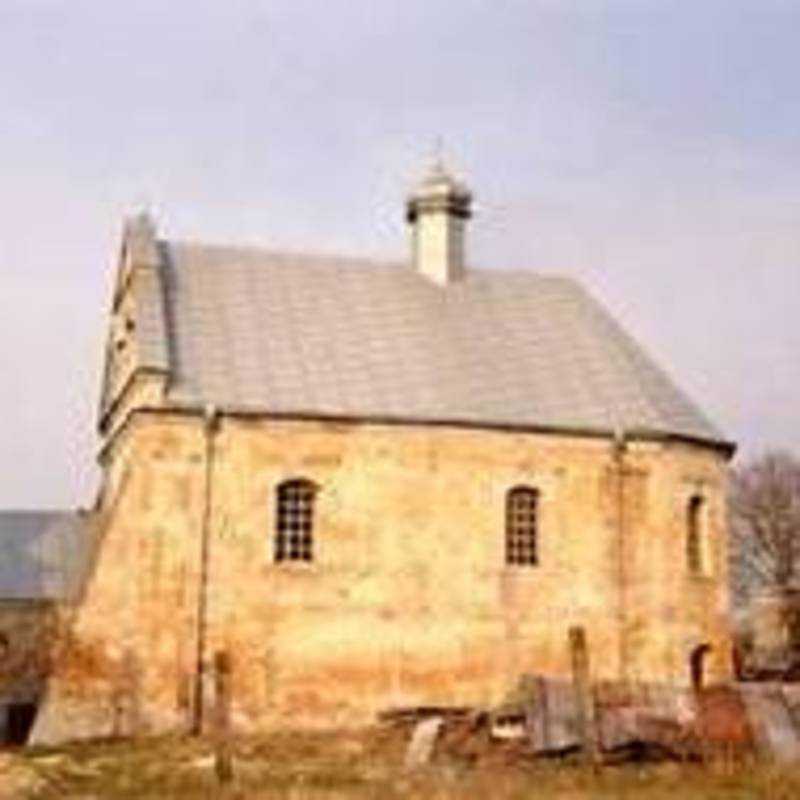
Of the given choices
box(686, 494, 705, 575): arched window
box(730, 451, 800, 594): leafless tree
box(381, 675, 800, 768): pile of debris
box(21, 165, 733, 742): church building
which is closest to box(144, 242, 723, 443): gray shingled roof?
box(21, 165, 733, 742): church building

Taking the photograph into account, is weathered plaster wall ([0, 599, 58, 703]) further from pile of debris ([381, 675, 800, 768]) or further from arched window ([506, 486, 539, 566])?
pile of debris ([381, 675, 800, 768])

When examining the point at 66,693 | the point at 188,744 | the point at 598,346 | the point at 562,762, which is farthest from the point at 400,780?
the point at 598,346

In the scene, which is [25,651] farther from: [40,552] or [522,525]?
[522,525]

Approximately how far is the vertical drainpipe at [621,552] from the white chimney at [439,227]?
5.71 m

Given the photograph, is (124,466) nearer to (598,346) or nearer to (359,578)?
(359,578)

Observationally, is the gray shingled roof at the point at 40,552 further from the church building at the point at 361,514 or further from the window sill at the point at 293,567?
the window sill at the point at 293,567

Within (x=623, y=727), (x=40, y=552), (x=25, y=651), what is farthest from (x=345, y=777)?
(x=40, y=552)

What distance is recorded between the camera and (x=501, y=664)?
1315 inches

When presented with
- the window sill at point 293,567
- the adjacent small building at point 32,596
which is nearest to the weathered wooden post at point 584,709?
the window sill at point 293,567

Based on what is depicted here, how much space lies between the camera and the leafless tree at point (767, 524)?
2311 inches

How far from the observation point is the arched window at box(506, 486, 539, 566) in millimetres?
34188

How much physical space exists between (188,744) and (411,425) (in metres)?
7.65

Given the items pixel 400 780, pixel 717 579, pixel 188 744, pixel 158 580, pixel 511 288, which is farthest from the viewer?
pixel 511 288

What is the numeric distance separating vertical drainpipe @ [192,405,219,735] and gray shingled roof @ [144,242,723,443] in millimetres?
479
